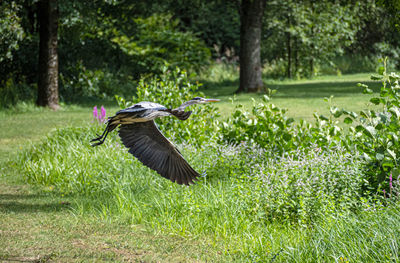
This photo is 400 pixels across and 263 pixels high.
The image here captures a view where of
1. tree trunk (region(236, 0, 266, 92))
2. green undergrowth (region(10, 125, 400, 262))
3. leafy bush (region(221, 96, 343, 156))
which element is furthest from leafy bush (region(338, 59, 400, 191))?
tree trunk (region(236, 0, 266, 92))

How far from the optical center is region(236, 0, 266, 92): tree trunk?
52.1ft

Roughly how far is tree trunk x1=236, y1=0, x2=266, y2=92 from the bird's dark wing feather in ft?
40.7

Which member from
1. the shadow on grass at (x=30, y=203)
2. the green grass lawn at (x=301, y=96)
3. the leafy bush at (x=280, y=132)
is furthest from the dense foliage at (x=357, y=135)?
the green grass lawn at (x=301, y=96)

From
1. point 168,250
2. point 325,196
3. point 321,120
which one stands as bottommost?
point 168,250

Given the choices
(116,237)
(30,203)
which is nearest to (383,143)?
(116,237)

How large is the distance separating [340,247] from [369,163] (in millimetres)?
1740

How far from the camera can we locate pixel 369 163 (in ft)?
17.1

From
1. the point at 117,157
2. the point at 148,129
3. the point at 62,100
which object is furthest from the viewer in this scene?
the point at 62,100

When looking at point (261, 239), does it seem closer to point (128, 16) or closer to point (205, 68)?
point (128, 16)

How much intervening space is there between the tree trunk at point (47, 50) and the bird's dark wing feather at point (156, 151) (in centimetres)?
955

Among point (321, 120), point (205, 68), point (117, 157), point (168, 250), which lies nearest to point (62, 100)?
point (205, 68)

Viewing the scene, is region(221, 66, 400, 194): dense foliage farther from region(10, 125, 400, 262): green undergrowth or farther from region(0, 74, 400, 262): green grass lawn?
region(0, 74, 400, 262): green grass lawn

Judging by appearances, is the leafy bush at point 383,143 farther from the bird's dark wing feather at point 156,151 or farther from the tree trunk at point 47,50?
the tree trunk at point 47,50

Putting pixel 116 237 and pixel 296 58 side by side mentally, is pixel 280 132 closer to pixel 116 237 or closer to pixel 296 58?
pixel 116 237
